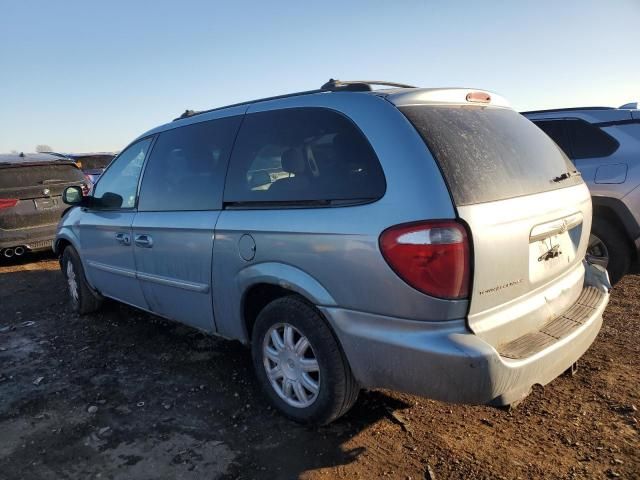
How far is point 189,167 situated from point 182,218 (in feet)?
1.30

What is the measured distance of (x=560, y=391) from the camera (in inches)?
125

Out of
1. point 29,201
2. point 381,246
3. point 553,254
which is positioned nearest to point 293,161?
point 381,246

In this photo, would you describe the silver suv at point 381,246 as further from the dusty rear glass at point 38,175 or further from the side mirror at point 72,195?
the dusty rear glass at point 38,175

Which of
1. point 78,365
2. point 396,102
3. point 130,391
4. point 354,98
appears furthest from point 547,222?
point 78,365

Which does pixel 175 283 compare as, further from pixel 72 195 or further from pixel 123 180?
pixel 72 195

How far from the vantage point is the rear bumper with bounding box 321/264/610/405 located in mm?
2168

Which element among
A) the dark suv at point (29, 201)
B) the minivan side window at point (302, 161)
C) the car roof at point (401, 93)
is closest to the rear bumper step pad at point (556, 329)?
the minivan side window at point (302, 161)

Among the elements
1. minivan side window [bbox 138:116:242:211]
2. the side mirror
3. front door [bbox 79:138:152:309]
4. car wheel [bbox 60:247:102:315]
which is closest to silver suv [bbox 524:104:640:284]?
minivan side window [bbox 138:116:242:211]

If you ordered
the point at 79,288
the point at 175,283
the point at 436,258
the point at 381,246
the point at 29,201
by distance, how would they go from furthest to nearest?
the point at 29,201
the point at 79,288
the point at 175,283
the point at 381,246
the point at 436,258

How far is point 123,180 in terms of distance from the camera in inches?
171

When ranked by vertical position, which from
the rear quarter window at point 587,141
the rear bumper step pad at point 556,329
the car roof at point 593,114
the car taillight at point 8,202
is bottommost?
the rear bumper step pad at point 556,329

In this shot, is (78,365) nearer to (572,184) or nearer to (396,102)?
(396,102)

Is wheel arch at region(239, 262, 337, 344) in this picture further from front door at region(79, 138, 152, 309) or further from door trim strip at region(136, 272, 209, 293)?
front door at region(79, 138, 152, 309)

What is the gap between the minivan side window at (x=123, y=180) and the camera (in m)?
4.13
